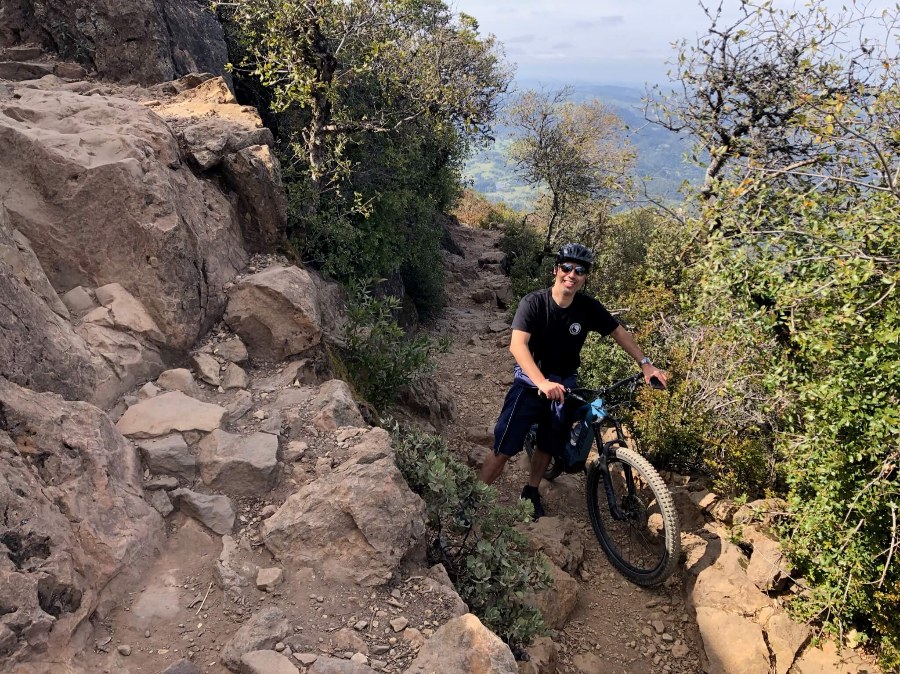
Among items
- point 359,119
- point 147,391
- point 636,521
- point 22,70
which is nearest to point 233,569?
point 147,391

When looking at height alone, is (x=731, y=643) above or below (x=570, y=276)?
below

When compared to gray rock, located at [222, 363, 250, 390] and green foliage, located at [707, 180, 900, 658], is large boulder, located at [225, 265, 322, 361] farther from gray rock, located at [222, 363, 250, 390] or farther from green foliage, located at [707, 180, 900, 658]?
green foliage, located at [707, 180, 900, 658]

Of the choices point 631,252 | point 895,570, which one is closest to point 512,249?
point 631,252

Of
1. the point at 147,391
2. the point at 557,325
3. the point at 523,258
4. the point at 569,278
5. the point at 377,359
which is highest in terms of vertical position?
the point at 569,278

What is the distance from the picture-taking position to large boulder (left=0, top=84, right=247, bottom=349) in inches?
181

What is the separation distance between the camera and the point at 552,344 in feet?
17.0

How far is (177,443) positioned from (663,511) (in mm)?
3898

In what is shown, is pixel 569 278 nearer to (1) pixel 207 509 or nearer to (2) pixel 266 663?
(1) pixel 207 509

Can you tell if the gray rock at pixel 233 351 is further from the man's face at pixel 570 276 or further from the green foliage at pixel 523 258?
the green foliage at pixel 523 258

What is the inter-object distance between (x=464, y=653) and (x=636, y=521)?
3089 millimetres

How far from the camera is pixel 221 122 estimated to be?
22.8 feet

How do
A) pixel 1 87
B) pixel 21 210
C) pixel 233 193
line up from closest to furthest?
pixel 21 210 → pixel 1 87 → pixel 233 193

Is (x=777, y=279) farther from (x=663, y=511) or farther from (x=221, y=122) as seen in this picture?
(x=221, y=122)

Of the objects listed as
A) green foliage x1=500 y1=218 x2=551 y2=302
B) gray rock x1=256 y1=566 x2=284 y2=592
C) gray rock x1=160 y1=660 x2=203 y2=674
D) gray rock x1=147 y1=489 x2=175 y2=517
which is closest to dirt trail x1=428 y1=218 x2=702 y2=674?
gray rock x1=256 y1=566 x2=284 y2=592
